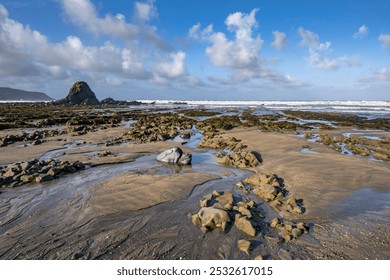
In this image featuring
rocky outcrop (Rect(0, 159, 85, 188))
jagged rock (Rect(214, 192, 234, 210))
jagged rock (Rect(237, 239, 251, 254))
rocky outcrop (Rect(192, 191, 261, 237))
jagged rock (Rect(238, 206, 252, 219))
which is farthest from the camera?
rocky outcrop (Rect(0, 159, 85, 188))

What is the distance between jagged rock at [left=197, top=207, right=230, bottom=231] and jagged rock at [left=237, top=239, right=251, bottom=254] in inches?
20.9

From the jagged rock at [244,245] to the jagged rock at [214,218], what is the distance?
0.53 meters

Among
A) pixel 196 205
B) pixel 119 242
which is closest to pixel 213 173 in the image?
pixel 196 205

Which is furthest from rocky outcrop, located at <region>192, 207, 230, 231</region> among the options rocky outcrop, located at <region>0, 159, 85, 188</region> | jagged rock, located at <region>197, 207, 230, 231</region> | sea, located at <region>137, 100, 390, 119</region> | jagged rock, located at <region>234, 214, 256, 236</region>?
sea, located at <region>137, 100, 390, 119</region>

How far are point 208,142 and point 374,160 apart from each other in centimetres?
781

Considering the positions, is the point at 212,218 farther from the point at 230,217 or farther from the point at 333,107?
the point at 333,107

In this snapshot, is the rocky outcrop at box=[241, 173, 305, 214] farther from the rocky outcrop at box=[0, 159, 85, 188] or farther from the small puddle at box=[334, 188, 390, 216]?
the rocky outcrop at box=[0, 159, 85, 188]

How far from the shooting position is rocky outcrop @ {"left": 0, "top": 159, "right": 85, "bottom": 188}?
7324 millimetres

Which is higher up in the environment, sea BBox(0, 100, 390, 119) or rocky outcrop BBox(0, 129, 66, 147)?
rocky outcrop BBox(0, 129, 66, 147)

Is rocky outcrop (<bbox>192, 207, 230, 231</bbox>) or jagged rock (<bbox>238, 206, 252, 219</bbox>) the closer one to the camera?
rocky outcrop (<bbox>192, 207, 230, 231</bbox>)

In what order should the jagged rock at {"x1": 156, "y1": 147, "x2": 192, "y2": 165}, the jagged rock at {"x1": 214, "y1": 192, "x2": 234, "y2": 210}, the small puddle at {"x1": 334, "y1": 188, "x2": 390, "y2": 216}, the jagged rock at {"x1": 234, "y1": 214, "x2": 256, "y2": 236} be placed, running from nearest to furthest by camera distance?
1. the jagged rock at {"x1": 234, "y1": 214, "x2": 256, "y2": 236}
2. the jagged rock at {"x1": 214, "y1": 192, "x2": 234, "y2": 210}
3. the small puddle at {"x1": 334, "y1": 188, "x2": 390, "y2": 216}
4. the jagged rock at {"x1": 156, "y1": 147, "x2": 192, "y2": 165}

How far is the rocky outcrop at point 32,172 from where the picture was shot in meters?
7.32

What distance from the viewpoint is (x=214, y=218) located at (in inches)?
197
